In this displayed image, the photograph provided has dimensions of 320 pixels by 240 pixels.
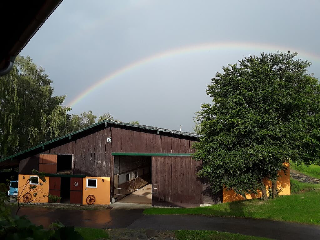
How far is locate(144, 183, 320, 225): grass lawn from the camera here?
A: 15125 mm

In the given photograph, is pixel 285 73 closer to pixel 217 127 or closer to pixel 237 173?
pixel 217 127

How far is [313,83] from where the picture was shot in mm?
18938

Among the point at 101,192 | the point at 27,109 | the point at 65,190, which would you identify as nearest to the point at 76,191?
the point at 101,192

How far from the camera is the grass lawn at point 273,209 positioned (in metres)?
15.1

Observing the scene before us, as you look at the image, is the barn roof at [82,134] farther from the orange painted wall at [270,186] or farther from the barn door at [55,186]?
the orange painted wall at [270,186]

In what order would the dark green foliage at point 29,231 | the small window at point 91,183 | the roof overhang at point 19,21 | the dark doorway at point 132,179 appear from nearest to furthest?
the dark green foliage at point 29,231, the roof overhang at point 19,21, the small window at point 91,183, the dark doorway at point 132,179

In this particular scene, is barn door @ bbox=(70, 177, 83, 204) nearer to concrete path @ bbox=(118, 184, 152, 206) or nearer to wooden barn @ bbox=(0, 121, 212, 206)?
wooden barn @ bbox=(0, 121, 212, 206)

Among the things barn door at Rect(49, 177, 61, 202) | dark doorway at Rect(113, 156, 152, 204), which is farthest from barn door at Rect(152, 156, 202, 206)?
barn door at Rect(49, 177, 61, 202)

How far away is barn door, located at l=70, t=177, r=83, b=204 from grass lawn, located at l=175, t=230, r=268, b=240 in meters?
11.0

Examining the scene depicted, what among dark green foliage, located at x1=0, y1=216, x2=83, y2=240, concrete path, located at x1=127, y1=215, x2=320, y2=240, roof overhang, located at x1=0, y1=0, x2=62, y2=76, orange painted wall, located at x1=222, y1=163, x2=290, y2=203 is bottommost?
concrete path, located at x1=127, y1=215, x2=320, y2=240

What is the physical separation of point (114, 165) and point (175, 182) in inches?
227

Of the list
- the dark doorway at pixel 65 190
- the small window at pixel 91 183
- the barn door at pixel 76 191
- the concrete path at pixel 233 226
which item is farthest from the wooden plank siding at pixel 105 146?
the concrete path at pixel 233 226

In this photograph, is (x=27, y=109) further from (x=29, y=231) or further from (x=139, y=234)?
(x=29, y=231)

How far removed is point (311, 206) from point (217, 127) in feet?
25.3
